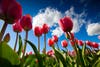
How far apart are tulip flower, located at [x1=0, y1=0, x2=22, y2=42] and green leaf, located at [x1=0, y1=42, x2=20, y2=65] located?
10.5 inches

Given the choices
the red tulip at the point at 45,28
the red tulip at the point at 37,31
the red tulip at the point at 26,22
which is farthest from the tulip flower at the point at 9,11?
the red tulip at the point at 45,28

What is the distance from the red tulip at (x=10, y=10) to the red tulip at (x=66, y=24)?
Answer: 4.75 ft

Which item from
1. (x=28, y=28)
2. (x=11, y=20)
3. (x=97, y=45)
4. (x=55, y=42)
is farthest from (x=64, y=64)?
(x=97, y=45)

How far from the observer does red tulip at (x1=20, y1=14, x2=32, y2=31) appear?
3.14 metres

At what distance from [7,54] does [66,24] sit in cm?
188

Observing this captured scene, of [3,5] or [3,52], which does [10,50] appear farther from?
[3,5]

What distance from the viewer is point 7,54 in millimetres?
1661

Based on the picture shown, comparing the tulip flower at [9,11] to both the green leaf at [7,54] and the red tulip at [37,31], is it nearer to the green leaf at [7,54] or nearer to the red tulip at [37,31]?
the green leaf at [7,54]

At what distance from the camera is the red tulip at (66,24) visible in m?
3.38

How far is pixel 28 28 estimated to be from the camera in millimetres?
3229

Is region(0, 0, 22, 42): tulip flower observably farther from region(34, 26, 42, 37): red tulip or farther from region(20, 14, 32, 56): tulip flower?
region(34, 26, 42, 37): red tulip

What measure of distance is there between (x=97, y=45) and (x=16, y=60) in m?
6.89

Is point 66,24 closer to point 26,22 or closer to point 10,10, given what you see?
point 26,22

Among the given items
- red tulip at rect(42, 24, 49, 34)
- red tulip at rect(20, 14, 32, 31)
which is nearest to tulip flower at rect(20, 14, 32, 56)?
red tulip at rect(20, 14, 32, 31)
